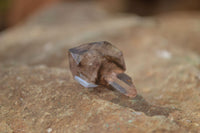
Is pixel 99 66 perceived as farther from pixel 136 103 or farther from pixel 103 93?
pixel 136 103

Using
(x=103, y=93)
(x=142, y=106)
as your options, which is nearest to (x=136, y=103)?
(x=142, y=106)

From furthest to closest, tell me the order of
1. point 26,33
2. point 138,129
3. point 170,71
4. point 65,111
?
point 26,33 < point 170,71 < point 65,111 < point 138,129

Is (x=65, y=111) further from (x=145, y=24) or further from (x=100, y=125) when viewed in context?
(x=145, y=24)

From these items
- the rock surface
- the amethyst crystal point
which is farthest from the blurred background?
the amethyst crystal point

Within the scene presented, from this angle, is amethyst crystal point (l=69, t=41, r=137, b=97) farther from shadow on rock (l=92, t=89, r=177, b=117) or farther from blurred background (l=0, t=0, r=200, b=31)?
blurred background (l=0, t=0, r=200, b=31)

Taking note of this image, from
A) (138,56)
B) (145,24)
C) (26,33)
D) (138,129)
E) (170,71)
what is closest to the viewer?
(138,129)

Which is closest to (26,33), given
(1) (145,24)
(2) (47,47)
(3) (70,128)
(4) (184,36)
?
(2) (47,47)
